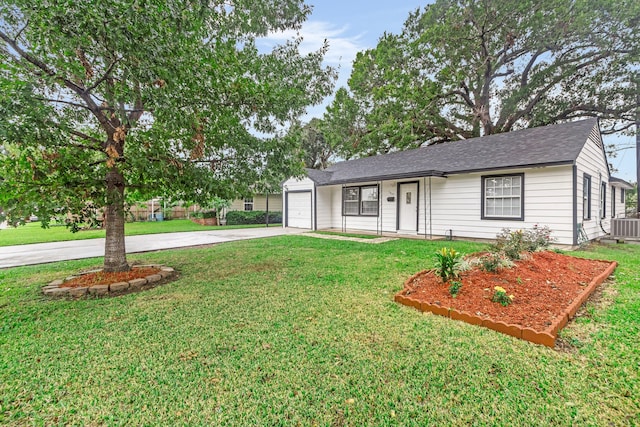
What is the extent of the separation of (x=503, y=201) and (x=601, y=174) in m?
4.56

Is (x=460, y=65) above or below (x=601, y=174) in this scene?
above

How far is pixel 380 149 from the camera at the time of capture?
1875 cm

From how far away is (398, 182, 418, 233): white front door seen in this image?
10.7 meters

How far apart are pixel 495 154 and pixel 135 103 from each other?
9.97m

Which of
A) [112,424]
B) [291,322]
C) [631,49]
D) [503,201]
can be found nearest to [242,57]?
[291,322]

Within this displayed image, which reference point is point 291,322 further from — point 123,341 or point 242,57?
point 242,57

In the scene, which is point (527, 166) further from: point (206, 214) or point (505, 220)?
point (206, 214)

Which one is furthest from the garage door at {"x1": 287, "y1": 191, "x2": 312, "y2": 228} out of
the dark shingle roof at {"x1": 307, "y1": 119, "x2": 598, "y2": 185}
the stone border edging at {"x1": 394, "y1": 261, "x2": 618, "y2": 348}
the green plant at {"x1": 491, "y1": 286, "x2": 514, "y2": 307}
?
the green plant at {"x1": 491, "y1": 286, "x2": 514, "y2": 307}

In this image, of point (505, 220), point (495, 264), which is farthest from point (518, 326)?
point (505, 220)

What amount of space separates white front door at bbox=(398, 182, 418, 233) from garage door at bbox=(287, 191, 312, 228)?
15.7 feet

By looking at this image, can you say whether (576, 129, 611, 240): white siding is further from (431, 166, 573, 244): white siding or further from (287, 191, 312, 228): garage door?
(287, 191, 312, 228): garage door

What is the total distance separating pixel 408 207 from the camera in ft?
36.0

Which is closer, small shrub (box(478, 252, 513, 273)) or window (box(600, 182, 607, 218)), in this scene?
small shrub (box(478, 252, 513, 273))

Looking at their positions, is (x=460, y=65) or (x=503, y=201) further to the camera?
(x=460, y=65)
